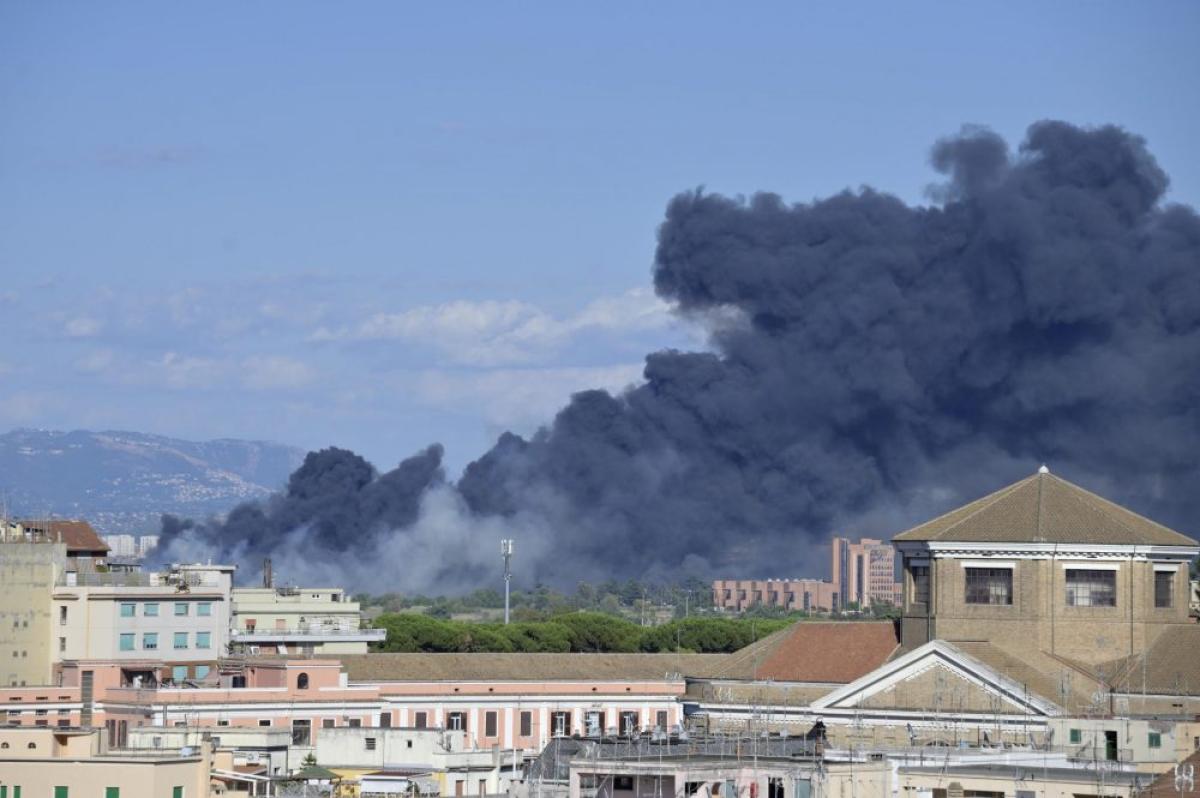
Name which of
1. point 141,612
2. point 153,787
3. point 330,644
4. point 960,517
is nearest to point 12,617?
point 141,612

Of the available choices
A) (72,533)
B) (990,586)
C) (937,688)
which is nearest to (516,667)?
(990,586)

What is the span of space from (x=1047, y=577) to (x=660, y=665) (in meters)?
19.9

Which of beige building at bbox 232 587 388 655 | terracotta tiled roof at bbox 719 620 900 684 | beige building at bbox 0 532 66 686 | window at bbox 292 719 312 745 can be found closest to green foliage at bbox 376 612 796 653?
beige building at bbox 232 587 388 655

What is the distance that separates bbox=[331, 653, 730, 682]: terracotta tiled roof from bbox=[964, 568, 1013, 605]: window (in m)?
11.6

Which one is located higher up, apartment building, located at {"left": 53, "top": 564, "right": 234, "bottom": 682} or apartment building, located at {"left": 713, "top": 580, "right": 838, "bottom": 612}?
apartment building, located at {"left": 713, "top": 580, "right": 838, "bottom": 612}

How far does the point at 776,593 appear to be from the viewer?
182 m

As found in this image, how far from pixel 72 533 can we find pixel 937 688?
40.4 metres

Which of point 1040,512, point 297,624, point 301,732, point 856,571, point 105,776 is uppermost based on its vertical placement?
point 856,571

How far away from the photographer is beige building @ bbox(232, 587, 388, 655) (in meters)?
80.2

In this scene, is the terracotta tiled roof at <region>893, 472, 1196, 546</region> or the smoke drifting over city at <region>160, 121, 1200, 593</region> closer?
the terracotta tiled roof at <region>893, 472, 1196, 546</region>

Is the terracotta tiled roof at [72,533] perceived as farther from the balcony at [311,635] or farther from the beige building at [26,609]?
the beige building at [26,609]

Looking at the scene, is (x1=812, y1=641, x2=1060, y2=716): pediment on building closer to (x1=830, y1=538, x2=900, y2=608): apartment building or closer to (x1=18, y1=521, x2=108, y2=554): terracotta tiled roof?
(x1=18, y1=521, x2=108, y2=554): terracotta tiled roof

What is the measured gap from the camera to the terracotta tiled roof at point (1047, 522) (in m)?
60.7

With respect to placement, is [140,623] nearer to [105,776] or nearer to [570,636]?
[570,636]
